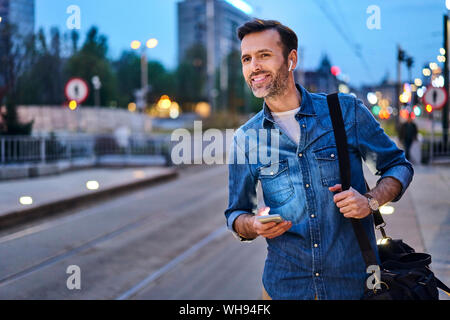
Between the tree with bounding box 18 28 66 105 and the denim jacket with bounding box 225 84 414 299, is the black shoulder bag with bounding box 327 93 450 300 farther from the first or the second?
the tree with bounding box 18 28 66 105

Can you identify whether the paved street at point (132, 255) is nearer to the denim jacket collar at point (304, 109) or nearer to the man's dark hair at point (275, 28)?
the denim jacket collar at point (304, 109)

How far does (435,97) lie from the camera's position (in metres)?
3.10

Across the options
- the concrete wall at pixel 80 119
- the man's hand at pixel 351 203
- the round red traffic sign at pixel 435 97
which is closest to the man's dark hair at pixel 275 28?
the man's hand at pixel 351 203

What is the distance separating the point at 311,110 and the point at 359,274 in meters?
0.66

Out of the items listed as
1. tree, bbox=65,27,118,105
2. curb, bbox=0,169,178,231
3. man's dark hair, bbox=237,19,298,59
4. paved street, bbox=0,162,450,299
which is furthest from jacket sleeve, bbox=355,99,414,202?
tree, bbox=65,27,118,105

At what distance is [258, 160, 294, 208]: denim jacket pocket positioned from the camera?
2.00 meters

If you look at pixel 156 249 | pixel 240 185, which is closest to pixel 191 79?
pixel 156 249

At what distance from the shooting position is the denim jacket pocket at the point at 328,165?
193cm

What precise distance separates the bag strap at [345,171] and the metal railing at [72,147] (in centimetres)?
1137

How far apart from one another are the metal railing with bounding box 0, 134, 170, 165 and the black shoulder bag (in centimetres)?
1139

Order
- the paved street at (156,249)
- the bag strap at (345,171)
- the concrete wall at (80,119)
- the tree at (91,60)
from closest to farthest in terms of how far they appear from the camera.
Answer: the bag strap at (345,171), the paved street at (156,249), the concrete wall at (80,119), the tree at (91,60)

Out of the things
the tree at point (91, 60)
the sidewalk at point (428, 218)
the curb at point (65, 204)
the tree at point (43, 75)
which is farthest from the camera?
the tree at point (91, 60)
